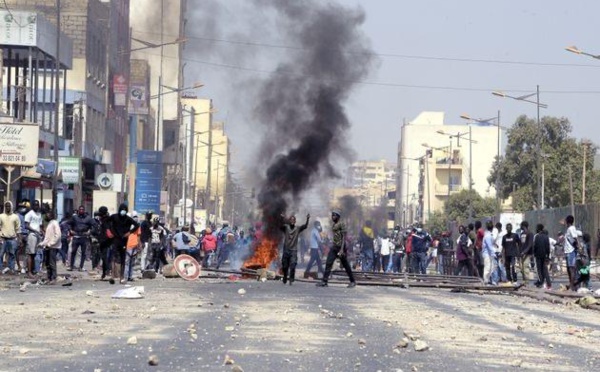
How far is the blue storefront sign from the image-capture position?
76.9 meters

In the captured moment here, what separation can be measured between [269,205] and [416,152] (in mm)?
146444

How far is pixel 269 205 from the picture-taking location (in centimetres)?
4125

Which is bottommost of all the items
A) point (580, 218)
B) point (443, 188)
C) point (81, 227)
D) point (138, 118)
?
point (81, 227)

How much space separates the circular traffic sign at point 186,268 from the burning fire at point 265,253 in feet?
9.98

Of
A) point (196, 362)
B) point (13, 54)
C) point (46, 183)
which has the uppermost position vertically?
point (13, 54)

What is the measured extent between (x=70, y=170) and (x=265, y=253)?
2107 cm

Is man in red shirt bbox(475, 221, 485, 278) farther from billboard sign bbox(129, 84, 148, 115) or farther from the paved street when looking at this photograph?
billboard sign bbox(129, 84, 148, 115)

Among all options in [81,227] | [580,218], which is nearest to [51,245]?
[81,227]

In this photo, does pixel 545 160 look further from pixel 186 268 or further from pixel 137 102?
pixel 186 268

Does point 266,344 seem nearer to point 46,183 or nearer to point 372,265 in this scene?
point 372,265

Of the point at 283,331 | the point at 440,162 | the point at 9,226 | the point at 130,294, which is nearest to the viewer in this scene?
the point at 283,331

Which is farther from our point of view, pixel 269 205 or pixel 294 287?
pixel 269 205

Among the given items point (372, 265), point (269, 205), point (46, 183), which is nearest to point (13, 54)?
point (46, 183)

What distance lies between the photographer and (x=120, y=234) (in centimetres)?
3064
